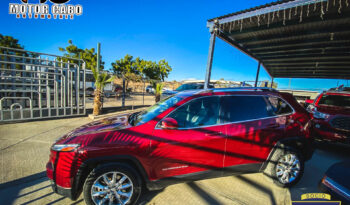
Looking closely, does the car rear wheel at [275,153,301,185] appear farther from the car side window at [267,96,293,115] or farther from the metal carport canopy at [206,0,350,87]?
the metal carport canopy at [206,0,350,87]

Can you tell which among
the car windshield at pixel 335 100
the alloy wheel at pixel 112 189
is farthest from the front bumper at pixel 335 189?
the car windshield at pixel 335 100

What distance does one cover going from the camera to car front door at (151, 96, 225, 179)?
1931 mm

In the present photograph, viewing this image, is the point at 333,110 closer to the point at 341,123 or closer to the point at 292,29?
the point at 341,123

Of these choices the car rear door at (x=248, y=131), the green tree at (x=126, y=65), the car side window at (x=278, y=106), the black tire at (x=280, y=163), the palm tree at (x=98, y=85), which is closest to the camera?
the car rear door at (x=248, y=131)

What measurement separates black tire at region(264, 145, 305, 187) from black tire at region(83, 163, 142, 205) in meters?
2.19

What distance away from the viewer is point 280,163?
8.13 feet

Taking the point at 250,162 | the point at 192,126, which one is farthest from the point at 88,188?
the point at 250,162

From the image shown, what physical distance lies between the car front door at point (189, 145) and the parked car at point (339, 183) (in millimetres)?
1160

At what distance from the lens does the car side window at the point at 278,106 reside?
2520 mm

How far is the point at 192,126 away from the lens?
2.11 m

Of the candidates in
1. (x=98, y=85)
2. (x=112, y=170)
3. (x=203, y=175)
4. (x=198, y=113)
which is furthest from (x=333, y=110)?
(x=98, y=85)

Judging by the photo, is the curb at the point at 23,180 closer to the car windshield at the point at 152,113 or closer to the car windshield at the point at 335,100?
the car windshield at the point at 152,113

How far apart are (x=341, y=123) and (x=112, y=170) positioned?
546cm

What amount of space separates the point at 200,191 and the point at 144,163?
3.70 ft
